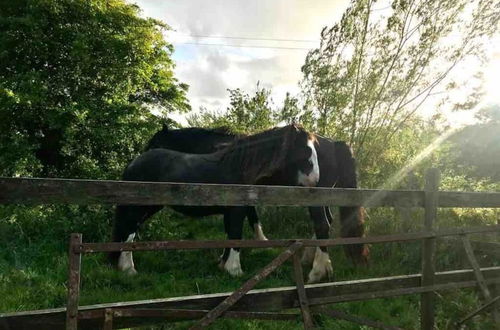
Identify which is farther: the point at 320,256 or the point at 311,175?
the point at 311,175

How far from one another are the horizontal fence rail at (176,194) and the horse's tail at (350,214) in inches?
95.4

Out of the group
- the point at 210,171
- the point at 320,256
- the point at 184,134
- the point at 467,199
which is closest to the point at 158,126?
the point at 184,134

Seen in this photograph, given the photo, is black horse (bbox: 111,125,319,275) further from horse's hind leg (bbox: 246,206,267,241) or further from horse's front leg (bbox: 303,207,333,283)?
horse's hind leg (bbox: 246,206,267,241)

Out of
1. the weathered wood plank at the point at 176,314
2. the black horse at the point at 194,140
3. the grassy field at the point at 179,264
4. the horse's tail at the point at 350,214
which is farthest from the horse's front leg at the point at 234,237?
the weathered wood plank at the point at 176,314

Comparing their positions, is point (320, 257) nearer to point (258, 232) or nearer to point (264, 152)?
point (264, 152)

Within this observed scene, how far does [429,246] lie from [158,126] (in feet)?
44.0

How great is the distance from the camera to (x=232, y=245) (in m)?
2.70

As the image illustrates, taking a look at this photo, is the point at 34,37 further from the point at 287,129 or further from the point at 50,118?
the point at 287,129

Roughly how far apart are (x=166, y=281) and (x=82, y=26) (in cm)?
1271

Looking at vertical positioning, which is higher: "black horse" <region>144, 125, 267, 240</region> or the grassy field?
"black horse" <region>144, 125, 267, 240</region>

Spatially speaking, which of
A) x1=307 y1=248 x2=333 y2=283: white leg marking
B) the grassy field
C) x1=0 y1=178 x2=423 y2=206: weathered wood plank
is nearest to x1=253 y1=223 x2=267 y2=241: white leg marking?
the grassy field

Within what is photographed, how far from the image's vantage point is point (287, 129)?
234 inches

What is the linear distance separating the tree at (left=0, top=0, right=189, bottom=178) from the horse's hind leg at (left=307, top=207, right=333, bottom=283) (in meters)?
8.51

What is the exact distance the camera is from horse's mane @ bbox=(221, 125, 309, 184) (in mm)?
5793
